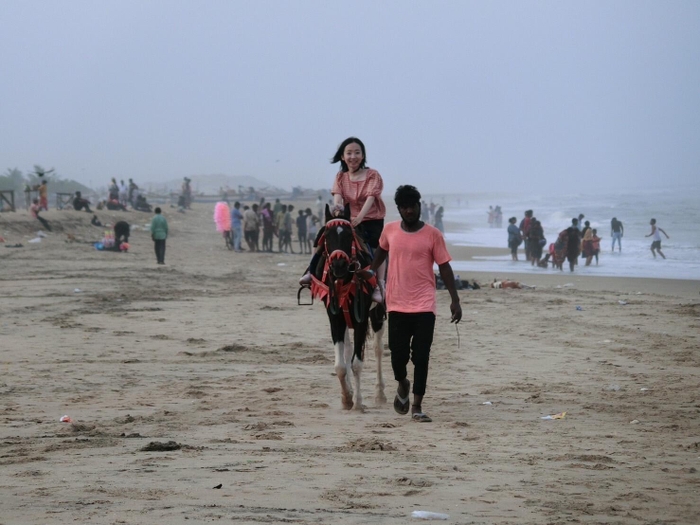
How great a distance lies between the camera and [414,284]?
7.66 metres

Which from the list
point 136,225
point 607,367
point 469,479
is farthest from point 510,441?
point 136,225

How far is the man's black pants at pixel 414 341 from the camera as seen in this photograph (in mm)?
7656

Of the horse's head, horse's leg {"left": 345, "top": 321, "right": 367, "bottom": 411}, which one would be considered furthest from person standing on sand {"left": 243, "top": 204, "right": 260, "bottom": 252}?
the horse's head

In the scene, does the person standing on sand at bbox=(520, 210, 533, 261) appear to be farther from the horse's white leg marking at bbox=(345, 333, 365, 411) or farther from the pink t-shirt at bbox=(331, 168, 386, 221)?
the horse's white leg marking at bbox=(345, 333, 365, 411)

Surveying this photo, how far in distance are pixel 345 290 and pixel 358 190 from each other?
98 cm

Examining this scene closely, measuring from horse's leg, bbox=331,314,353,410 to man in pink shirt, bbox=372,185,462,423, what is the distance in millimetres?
659

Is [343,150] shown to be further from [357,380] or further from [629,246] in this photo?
[629,246]

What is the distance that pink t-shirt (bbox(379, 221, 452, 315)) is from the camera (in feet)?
25.0

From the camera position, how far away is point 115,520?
423 cm

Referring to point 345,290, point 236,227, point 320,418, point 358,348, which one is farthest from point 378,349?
point 236,227

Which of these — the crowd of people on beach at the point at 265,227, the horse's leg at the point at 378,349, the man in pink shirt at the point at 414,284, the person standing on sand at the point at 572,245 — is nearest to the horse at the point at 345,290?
the horse's leg at the point at 378,349

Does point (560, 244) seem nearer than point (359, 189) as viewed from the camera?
No

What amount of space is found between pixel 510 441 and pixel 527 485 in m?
1.50

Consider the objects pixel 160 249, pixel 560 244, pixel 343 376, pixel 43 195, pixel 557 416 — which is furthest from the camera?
pixel 43 195
